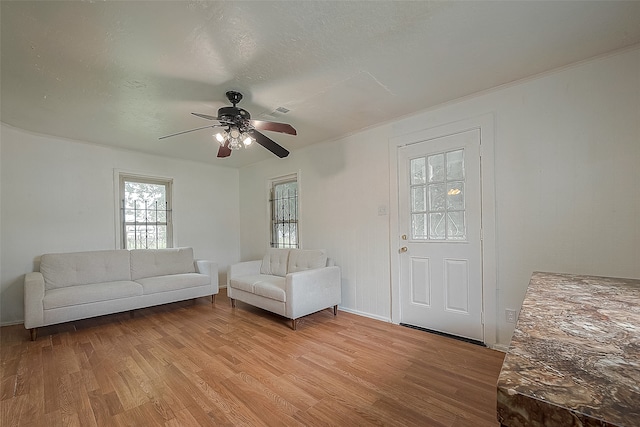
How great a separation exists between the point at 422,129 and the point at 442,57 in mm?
1017

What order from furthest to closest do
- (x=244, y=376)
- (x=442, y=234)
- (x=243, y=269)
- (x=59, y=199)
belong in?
(x=243, y=269), (x=59, y=199), (x=442, y=234), (x=244, y=376)

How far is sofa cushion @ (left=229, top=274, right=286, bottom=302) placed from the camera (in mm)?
3160

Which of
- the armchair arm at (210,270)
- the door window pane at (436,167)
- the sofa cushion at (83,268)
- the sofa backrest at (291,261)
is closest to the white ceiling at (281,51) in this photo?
the door window pane at (436,167)

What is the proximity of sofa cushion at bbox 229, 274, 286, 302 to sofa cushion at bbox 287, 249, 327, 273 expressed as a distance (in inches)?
9.7

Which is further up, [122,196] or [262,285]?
[122,196]

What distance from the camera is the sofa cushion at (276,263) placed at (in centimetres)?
394

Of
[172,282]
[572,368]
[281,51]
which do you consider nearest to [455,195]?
[281,51]

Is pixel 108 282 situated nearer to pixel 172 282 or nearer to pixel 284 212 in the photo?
pixel 172 282

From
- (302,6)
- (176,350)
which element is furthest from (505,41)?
(176,350)

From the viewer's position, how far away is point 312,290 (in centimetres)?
320

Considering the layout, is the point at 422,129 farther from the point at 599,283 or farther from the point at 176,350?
the point at 176,350

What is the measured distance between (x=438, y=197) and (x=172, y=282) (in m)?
3.56

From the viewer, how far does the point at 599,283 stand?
5.40ft

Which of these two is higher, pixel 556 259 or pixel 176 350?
pixel 556 259
